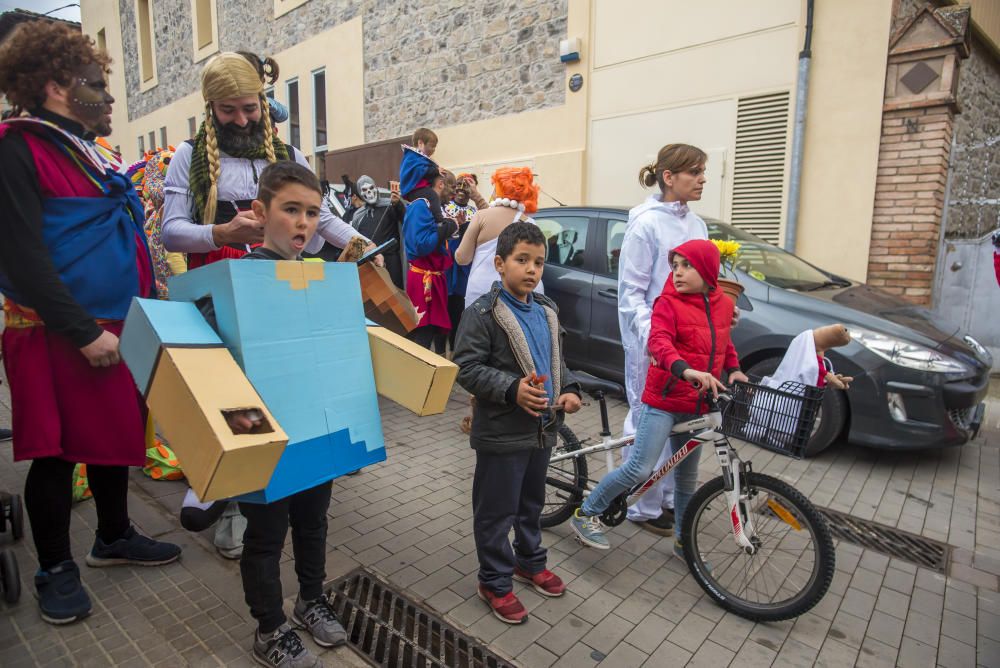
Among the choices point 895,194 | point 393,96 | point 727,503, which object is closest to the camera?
point 727,503

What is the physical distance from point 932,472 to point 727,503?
8.71ft

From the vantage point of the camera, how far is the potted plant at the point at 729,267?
2.81m

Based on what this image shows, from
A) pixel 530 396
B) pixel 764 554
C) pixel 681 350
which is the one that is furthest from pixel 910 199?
pixel 530 396

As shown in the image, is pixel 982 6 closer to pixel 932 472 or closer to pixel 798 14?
pixel 798 14

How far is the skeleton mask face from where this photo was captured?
598 cm

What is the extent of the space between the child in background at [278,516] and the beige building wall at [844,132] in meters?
6.70

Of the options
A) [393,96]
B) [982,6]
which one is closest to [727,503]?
[982,6]

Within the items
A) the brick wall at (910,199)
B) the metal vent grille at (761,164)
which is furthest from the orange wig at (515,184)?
the brick wall at (910,199)

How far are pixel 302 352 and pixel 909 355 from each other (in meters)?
4.05

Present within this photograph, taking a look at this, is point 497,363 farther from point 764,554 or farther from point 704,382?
point 764,554

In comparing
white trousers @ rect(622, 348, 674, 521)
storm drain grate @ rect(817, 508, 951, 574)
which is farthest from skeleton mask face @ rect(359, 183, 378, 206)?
storm drain grate @ rect(817, 508, 951, 574)

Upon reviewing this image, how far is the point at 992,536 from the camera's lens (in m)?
3.38

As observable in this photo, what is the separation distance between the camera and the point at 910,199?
21.2 ft

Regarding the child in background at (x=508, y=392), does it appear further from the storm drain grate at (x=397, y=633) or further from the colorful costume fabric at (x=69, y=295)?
the colorful costume fabric at (x=69, y=295)
